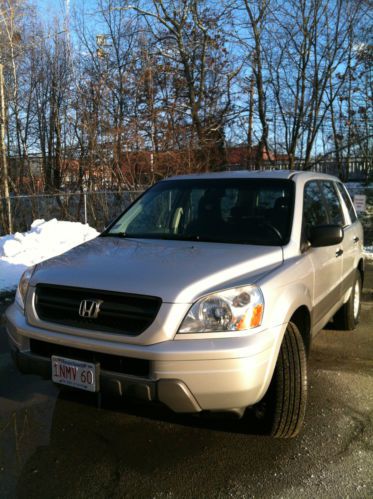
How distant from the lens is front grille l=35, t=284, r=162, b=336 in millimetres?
2594

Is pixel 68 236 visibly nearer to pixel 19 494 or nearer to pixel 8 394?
pixel 8 394

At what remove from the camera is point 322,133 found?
1772cm

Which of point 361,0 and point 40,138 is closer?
point 361,0

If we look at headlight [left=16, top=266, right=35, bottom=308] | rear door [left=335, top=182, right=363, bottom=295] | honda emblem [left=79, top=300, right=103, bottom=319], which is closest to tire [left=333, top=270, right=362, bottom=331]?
rear door [left=335, top=182, right=363, bottom=295]

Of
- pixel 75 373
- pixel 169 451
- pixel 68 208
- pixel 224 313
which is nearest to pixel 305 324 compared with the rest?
pixel 224 313

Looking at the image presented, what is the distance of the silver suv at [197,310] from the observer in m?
Result: 2.50

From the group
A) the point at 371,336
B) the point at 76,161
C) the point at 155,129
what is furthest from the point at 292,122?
the point at 371,336

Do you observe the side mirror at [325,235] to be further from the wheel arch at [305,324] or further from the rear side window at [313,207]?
the wheel arch at [305,324]

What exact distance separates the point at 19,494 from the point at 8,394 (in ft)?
4.22

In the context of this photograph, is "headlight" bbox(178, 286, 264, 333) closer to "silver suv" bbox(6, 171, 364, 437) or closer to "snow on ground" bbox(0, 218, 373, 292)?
"silver suv" bbox(6, 171, 364, 437)

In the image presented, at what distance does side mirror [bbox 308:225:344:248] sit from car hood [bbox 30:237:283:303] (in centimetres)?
40

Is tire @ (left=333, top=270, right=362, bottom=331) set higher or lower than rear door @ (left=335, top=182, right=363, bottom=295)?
lower

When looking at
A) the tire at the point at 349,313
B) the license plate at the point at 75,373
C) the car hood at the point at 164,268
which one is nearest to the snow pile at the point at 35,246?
the car hood at the point at 164,268

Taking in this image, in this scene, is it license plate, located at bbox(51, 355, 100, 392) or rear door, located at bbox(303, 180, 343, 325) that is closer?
license plate, located at bbox(51, 355, 100, 392)
